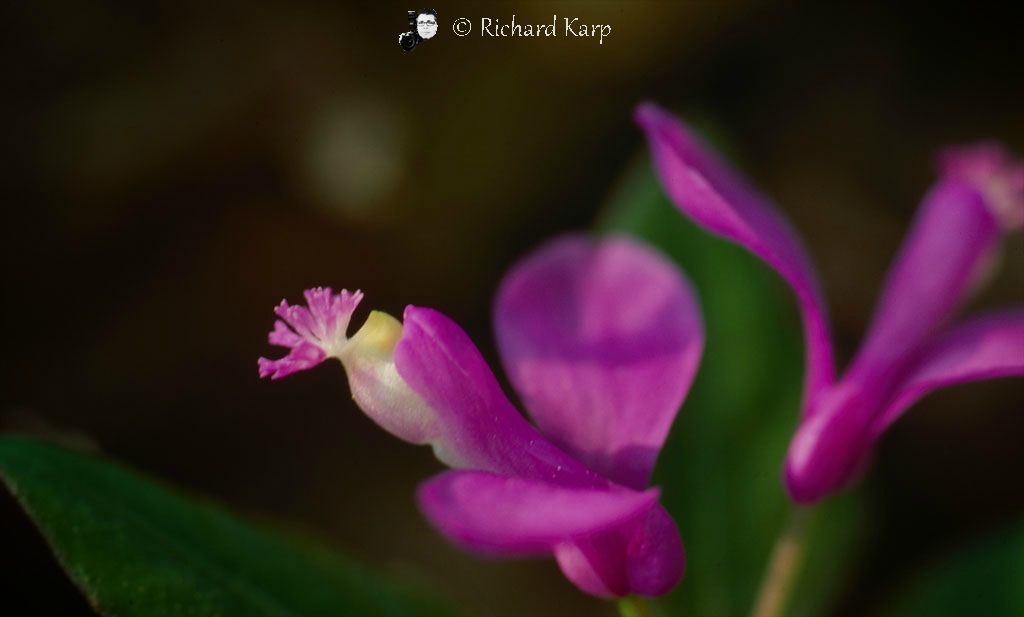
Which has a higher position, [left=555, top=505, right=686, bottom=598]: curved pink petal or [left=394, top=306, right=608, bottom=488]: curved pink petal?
[left=394, top=306, right=608, bottom=488]: curved pink petal

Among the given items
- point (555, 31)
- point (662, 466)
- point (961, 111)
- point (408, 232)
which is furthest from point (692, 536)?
point (961, 111)

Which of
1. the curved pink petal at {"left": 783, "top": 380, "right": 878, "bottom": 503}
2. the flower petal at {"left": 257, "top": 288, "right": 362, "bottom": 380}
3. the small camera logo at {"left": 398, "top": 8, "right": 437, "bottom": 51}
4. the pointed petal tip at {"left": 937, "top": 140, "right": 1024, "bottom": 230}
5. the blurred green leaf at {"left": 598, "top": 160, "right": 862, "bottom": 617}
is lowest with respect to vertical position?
the blurred green leaf at {"left": 598, "top": 160, "right": 862, "bottom": 617}

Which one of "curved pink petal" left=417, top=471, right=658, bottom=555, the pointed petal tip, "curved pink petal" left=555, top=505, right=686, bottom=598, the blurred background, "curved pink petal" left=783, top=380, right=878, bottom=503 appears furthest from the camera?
the blurred background

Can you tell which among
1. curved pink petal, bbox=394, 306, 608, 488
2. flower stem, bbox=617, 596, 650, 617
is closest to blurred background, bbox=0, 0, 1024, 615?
flower stem, bbox=617, 596, 650, 617

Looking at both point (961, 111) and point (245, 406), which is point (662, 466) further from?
point (961, 111)

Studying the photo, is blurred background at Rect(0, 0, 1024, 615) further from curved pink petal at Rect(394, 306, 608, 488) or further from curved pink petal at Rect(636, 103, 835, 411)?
curved pink petal at Rect(394, 306, 608, 488)

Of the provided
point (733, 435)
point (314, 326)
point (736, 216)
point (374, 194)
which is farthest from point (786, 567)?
point (374, 194)

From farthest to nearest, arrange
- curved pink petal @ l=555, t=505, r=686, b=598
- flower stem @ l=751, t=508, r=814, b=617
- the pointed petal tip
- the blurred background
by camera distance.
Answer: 1. the blurred background
2. the pointed petal tip
3. flower stem @ l=751, t=508, r=814, b=617
4. curved pink petal @ l=555, t=505, r=686, b=598
